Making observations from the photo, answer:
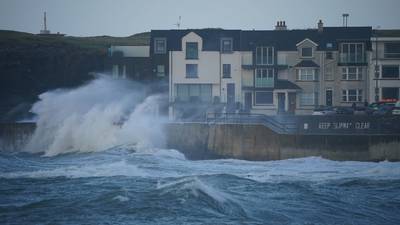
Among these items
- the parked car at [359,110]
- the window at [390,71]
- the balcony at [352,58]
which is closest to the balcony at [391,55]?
the window at [390,71]

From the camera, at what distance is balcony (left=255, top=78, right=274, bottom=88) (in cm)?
5088

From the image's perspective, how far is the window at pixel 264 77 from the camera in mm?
50938

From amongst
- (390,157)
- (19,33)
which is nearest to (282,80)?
(390,157)

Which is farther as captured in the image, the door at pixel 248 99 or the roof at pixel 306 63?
the roof at pixel 306 63

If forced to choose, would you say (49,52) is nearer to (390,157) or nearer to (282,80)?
(282,80)

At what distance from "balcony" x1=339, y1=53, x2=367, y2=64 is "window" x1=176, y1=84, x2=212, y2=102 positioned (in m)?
11.3

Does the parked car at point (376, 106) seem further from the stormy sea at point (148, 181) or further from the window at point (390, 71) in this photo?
the stormy sea at point (148, 181)

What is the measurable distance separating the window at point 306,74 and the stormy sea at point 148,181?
14220 mm

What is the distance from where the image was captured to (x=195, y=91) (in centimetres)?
5119

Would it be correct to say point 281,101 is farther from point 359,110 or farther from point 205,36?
A: point 205,36

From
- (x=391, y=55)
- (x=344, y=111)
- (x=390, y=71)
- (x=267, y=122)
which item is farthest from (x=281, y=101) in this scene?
(x=267, y=122)

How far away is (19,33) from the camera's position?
327 feet

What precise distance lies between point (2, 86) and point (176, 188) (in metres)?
41.9

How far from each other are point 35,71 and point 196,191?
1814 inches
